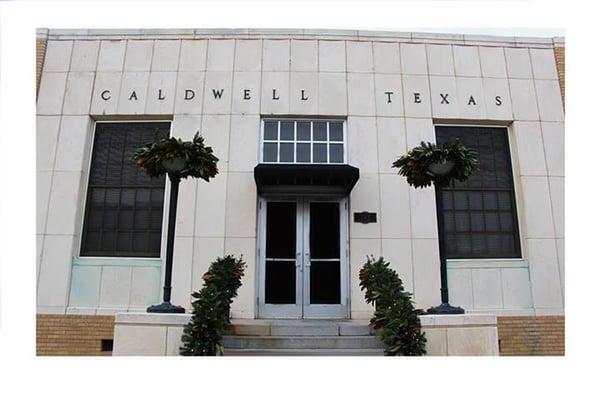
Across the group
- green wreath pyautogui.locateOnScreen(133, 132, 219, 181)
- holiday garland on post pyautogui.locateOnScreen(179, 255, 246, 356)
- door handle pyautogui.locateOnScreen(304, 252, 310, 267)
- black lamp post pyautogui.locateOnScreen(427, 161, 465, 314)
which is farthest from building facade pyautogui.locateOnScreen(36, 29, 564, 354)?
holiday garland on post pyautogui.locateOnScreen(179, 255, 246, 356)

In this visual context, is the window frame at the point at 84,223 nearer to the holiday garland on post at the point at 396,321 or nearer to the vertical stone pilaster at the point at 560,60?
the holiday garland on post at the point at 396,321

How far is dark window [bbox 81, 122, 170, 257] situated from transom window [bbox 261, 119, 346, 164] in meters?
2.10

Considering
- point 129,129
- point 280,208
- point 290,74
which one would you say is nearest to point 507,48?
point 290,74

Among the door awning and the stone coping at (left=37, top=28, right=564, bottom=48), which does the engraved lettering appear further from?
the door awning

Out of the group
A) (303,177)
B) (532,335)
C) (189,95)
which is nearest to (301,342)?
(303,177)

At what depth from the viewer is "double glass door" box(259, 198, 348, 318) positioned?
9164 millimetres

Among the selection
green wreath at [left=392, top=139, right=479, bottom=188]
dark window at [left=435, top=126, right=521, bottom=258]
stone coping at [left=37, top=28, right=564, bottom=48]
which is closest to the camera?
green wreath at [left=392, top=139, right=479, bottom=188]

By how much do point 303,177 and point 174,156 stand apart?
7.98ft

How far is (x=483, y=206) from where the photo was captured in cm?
988

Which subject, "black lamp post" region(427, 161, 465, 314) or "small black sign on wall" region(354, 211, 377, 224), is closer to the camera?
"black lamp post" region(427, 161, 465, 314)

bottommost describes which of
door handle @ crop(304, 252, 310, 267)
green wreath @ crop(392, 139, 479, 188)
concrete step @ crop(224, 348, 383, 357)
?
concrete step @ crop(224, 348, 383, 357)

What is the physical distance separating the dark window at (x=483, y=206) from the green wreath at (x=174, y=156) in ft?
16.0

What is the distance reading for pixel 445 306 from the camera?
22.9 feet

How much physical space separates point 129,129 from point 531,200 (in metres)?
8.18
